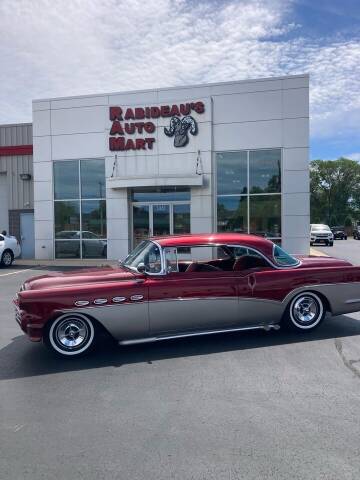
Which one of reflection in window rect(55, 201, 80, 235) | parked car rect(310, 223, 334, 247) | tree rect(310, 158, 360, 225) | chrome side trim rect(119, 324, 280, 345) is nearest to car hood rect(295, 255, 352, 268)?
chrome side trim rect(119, 324, 280, 345)

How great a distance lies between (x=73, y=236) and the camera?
1862 centimetres

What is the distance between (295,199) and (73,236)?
30.0ft

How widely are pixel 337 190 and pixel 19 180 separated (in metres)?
62.0

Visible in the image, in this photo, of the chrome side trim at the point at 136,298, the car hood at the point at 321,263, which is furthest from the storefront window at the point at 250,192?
the chrome side trim at the point at 136,298

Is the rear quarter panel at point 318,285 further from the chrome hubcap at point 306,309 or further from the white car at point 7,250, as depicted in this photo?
the white car at point 7,250

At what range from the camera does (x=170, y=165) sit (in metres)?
17.2

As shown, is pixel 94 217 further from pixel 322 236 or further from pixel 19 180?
pixel 322 236

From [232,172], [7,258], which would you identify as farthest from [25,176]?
[232,172]

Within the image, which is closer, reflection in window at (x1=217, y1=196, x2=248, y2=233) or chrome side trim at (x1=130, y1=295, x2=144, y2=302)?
chrome side trim at (x1=130, y1=295, x2=144, y2=302)

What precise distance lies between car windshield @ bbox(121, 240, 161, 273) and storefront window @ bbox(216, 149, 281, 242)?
34.5 ft

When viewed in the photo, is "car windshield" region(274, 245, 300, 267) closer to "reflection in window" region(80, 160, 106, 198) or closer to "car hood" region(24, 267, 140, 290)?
"car hood" region(24, 267, 140, 290)

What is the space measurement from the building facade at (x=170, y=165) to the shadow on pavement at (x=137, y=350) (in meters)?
10.2

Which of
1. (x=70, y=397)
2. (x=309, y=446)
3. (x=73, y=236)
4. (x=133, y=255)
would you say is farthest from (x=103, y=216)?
(x=309, y=446)

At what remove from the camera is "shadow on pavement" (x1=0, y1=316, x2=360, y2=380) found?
533 cm
